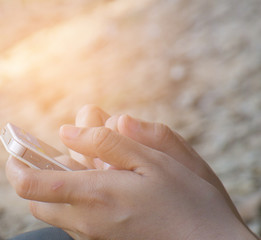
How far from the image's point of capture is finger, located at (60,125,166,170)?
534mm

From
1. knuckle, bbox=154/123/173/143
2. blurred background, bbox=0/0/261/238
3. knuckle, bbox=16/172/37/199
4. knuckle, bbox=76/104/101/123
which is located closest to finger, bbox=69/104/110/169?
knuckle, bbox=76/104/101/123

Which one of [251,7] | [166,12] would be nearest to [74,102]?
[166,12]

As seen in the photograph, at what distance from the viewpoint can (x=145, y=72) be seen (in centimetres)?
209

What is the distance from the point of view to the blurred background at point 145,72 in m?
1.51

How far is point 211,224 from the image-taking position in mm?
553

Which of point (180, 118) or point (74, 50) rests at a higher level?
point (74, 50)

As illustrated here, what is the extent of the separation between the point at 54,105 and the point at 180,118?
2.02ft

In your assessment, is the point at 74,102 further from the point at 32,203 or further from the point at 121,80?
the point at 32,203

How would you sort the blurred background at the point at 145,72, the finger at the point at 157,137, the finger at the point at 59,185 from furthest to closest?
the blurred background at the point at 145,72, the finger at the point at 157,137, the finger at the point at 59,185

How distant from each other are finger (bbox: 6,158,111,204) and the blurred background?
76cm

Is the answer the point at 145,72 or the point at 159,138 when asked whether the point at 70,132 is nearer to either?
the point at 159,138

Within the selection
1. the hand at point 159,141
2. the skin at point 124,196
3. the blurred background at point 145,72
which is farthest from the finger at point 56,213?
the blurred background at point 145,72

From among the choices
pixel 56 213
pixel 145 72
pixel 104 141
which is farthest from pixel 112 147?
pixel 145 72

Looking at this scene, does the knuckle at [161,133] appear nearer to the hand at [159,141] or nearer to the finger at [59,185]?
the hand at [159,141]
